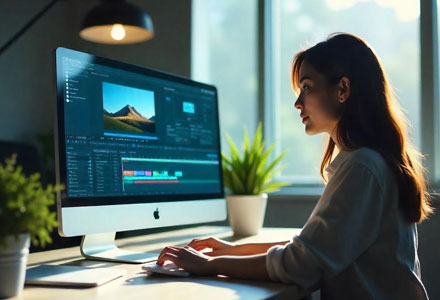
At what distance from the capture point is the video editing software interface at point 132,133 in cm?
124

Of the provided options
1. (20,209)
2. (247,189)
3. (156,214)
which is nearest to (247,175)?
(247,189)

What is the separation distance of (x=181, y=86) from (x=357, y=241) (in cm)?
78

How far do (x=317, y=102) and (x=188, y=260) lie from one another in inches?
19.3

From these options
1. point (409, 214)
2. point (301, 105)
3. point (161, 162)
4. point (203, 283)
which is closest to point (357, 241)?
point (409, 214)

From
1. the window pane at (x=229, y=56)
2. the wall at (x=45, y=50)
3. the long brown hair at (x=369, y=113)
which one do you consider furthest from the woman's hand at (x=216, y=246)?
the wall at (x=45, y=50)

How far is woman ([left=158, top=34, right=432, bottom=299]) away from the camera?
1042 mm

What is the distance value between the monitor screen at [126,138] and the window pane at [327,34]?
0.97m

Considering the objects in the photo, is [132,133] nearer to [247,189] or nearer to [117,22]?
[247,189]

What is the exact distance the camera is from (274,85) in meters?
2.77

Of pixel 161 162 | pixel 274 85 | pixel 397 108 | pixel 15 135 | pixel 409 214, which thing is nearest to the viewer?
pixel 409 214

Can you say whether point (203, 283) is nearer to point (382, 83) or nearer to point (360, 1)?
point (382, 83)

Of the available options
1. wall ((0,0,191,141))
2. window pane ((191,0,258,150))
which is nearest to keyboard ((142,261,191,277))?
window pane ((191,0,258,150))

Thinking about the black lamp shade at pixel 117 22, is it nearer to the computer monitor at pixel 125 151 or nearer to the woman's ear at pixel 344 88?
the computer monitor at pixel 125 151

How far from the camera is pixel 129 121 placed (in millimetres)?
1383
